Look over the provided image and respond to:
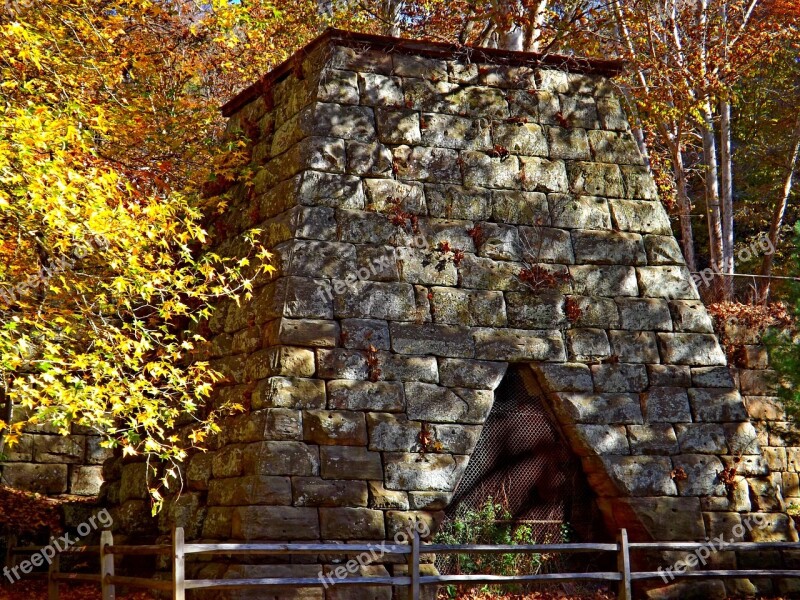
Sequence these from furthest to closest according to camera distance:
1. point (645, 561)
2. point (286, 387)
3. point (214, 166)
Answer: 1. point (214, 166)
2. point (645, 561)
3. point (286, 387)

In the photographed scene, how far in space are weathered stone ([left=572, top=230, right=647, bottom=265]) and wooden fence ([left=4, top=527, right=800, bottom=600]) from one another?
8.88 feet

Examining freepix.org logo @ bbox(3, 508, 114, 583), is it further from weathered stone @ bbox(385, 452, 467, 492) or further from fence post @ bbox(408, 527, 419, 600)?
fence post @ bbox(408, 527, 419, 600)

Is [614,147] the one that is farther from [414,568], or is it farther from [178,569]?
[178,569]

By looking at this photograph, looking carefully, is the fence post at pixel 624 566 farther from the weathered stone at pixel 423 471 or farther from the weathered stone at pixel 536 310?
the weathered stone at pixel 536 310

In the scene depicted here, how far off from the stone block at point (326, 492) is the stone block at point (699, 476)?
3.15m

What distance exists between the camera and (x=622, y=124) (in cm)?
995

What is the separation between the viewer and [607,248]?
940 centimetres

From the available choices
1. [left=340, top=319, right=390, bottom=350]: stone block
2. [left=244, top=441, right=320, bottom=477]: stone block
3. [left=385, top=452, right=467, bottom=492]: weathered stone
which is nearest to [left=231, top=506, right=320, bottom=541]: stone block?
[left=244, top=441, right=320, bottom=477]: stone block

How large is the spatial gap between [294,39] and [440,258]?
9432mm

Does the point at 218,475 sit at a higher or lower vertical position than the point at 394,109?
lower

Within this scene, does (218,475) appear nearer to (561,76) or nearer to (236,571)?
(236,571)

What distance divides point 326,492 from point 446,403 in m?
1.36

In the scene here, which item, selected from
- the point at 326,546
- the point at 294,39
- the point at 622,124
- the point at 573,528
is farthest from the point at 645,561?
the point at 294,39

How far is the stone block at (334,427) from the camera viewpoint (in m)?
7.95
